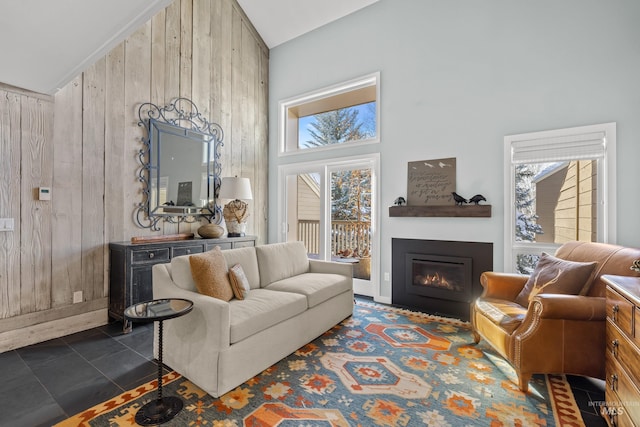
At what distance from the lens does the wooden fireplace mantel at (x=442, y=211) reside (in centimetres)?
345

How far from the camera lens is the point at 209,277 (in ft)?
7.82

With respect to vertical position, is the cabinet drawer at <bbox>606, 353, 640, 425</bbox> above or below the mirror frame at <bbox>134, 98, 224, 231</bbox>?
below

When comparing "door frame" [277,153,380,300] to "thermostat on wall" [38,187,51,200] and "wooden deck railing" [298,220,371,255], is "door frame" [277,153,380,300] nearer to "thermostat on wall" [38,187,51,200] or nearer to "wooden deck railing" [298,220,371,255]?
"wooden deck railing" [298,220,371,255]

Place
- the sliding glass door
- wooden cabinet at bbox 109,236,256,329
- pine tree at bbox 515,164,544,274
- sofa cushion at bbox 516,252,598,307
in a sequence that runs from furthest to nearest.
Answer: the sliding glass door, pine tree at bbox 515,164,544,274, wooden cabinet at bbox 109,236,256,329, sofa cushion at bbox 516,252,598,307

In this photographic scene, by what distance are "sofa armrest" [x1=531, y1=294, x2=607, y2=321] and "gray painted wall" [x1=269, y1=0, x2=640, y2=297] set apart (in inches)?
54.7

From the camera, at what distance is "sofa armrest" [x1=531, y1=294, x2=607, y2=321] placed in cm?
198

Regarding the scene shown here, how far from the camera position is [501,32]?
3.45 metres

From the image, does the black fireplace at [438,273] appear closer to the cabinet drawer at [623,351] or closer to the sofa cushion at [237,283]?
the cabinet drawer at [623,351]

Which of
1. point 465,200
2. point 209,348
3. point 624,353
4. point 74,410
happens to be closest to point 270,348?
point 209,348

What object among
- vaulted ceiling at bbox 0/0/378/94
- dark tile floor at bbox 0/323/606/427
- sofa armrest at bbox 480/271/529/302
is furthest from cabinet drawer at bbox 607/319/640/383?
vaulted ceiling at bbox 0/0/378/94

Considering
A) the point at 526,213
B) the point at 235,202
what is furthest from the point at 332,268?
the point at 526,213

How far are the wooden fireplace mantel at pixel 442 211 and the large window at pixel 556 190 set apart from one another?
10.1 inches

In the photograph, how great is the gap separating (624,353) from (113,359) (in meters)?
3.44

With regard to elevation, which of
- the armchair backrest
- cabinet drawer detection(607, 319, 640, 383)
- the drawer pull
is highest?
the armchair backrest
